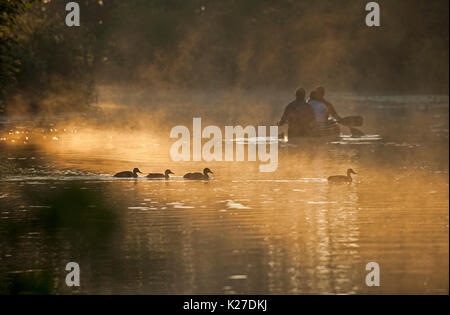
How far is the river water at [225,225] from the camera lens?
12.0 meters

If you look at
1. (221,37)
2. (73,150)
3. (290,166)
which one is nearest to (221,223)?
(290,166)

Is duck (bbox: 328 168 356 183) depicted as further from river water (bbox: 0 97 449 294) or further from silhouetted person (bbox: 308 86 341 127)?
silhouetted person (bbox: 308 86 341 127)

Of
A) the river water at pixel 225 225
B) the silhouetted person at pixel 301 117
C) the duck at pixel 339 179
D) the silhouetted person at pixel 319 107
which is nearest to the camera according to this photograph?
the river water at pixel 225 225

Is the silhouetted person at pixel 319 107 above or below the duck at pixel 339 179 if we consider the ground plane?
above

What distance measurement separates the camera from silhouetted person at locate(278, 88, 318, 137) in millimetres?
26766

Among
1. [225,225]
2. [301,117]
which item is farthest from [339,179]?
[301,117]

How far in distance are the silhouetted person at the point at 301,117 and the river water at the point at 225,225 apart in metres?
0.78

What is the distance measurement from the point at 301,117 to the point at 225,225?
1147cm

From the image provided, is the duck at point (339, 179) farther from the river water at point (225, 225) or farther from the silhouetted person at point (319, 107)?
the silhouetted person at point (319, 107)

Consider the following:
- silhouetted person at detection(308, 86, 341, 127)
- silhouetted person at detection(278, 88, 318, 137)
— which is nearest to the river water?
silhouetted person at detection(278, 88, 318, 137)

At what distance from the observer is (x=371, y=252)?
13492 millimetres

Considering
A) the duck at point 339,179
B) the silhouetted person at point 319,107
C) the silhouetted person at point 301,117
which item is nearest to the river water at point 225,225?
the duck at point 339,179

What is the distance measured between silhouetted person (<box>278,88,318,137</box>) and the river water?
78 centimetres

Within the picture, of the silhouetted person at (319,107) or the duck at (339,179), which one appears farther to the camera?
the silhouetted person at (319,107)
